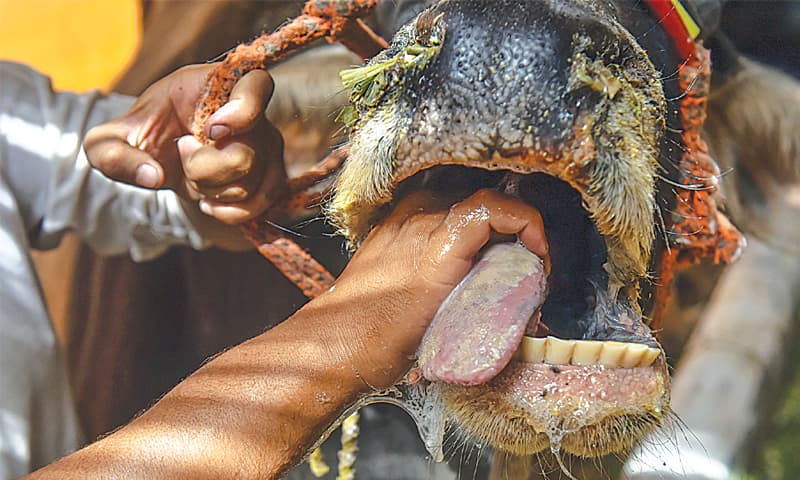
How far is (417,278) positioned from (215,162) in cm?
19

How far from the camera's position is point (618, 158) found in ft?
1.64

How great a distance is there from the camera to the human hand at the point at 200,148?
1.94ft

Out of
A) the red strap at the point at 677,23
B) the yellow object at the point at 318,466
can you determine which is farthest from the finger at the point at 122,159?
the red strap at the point at 677,23

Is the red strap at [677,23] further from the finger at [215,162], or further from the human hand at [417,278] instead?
the finger at [215,162]

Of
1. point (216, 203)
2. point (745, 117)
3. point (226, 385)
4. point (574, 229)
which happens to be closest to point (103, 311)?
point (216, 203)

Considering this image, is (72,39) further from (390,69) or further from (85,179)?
(390,69)

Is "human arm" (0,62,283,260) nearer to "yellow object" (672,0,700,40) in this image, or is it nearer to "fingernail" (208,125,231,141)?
"fingernail" (208,125,231,141)

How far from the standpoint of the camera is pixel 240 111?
587 millimetres

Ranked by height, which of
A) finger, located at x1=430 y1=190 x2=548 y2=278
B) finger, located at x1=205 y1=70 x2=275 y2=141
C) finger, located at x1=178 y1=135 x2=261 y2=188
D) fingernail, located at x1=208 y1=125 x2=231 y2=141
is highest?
finger, located at x1=205 y1=70 x2=275 y2=141

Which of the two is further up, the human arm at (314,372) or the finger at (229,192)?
the finger at (229,192)

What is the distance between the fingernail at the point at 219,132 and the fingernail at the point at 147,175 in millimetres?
63

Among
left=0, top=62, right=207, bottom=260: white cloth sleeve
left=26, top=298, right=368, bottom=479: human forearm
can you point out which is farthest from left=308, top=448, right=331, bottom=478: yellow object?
left=0, top=62, right=207, bottom=260: white cloth sleeve

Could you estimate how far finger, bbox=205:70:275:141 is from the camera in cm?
59

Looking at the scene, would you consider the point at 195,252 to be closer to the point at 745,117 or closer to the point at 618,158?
the point at 618,158
